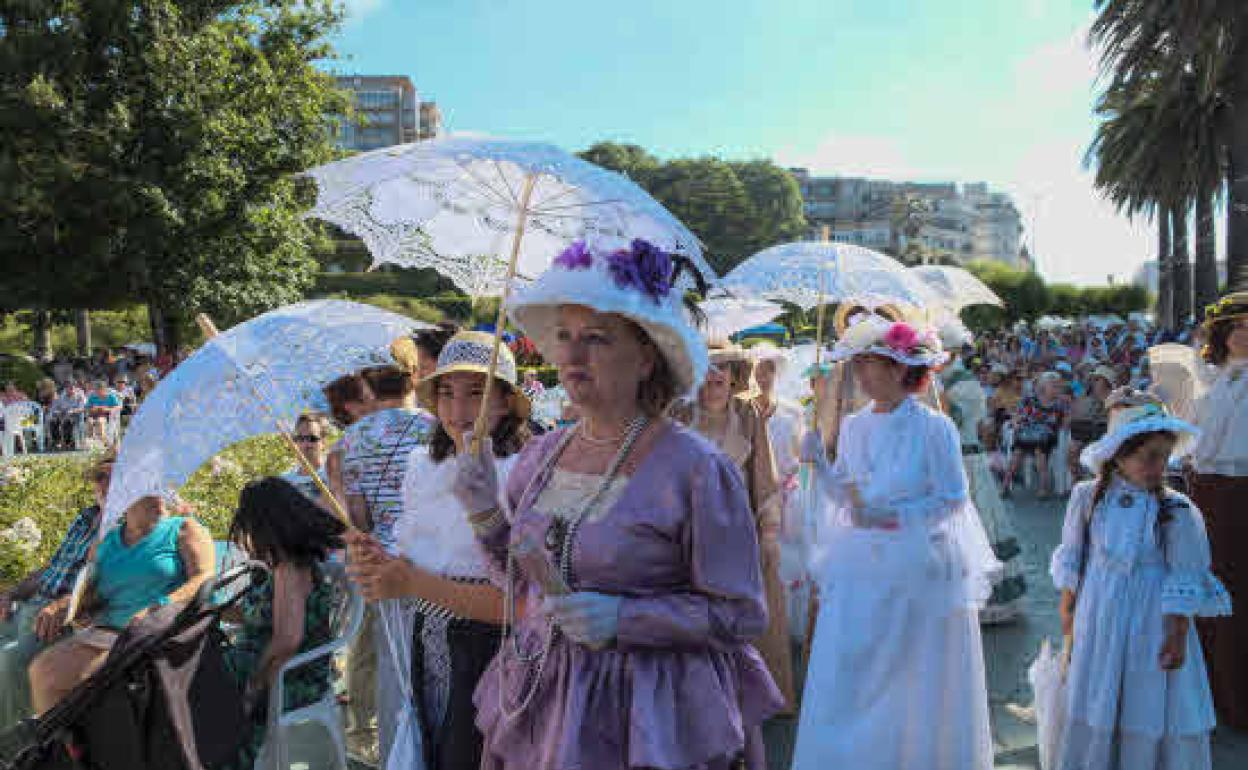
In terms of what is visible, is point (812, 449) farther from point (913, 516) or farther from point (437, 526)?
point (437, 526)

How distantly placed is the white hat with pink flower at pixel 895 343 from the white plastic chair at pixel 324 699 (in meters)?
2.24

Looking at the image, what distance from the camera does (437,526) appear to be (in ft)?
10.1

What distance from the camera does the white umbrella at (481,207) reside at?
2.20 meters

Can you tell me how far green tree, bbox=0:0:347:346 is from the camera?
2077cm

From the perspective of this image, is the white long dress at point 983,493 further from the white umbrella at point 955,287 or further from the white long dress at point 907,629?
the white long dress at point 907,629

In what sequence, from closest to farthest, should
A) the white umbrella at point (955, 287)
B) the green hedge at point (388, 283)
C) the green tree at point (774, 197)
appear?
1. the white umbrella at point (955, 287)
2. the green hedge at point (388, 283)
3. the green tree at point (774, 197)

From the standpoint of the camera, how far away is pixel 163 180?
22.1m

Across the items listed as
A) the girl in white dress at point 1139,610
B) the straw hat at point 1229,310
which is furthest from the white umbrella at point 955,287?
the girl in white dress at point 1139,610

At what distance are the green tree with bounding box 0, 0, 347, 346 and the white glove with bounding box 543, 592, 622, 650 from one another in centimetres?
2005

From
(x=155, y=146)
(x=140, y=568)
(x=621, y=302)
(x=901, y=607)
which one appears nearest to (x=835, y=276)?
(x=901, y=607)

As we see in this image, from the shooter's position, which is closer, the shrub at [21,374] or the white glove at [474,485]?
the white glove at [474,485]

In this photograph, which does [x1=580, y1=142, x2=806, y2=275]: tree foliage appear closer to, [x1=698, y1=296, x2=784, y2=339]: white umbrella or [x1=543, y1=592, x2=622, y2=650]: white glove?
[x1=698, y1=296, x2=784, y2=339]: white umbrella

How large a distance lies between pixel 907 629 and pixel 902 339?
1.20 meters

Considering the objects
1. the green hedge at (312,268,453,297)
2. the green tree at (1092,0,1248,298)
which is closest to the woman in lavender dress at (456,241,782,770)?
the green tree at (1092,0,1248,298)
